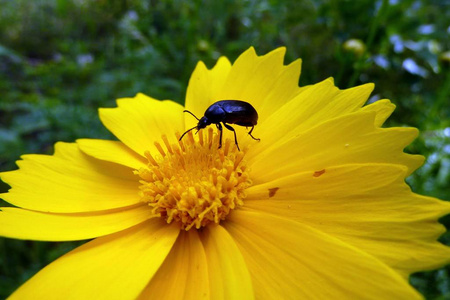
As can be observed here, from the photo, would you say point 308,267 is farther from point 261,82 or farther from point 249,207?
point 261,82

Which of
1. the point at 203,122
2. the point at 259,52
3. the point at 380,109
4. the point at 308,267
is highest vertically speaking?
the point at 259,52

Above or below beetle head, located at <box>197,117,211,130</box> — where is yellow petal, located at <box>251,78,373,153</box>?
below

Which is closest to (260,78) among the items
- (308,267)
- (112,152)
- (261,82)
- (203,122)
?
(261,82)

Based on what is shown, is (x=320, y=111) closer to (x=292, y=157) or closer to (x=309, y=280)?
(x=292, y=157)

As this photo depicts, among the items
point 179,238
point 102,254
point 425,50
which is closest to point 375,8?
point 425,50

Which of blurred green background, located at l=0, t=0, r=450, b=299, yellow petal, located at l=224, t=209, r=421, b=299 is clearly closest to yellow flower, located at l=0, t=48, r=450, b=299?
yellow petal, located at l=224, t=209, r=421, b=299

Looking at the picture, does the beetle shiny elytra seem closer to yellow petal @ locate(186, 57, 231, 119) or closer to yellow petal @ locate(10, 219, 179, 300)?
yellow petal @ locate(186, 57, 231, 119)

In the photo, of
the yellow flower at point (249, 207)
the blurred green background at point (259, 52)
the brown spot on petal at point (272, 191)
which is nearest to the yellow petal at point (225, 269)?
the yellow flower at point (249, 207)

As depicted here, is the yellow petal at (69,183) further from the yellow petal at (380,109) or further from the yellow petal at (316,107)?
the yellow petal at (380,109)
